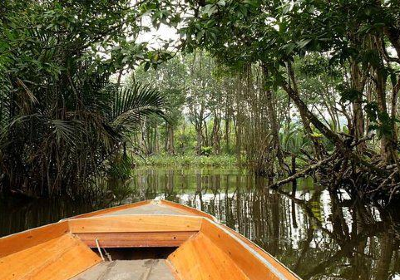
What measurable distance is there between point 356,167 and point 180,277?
554 centimetres

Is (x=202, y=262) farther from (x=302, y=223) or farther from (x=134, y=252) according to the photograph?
(x=302, y=223)

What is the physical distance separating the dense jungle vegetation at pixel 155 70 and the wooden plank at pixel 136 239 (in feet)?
4.71

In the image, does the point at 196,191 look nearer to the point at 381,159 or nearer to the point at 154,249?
the point at 381,159

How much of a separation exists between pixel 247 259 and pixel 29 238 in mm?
1339

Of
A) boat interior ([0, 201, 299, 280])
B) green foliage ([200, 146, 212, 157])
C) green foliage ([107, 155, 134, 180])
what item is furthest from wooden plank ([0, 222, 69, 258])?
green foliage ([200, 146, 212, 157])

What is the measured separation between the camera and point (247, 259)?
6.27 ft

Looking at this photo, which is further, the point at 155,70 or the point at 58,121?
the point at 58,121

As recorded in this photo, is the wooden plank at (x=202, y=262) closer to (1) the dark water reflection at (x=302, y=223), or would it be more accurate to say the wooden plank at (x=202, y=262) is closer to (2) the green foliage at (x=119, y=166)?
(1) the dark water reflection at (x=302, y=223)

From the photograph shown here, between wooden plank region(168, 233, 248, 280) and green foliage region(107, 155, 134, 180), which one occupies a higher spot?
green foliage region(107, 155, 134, 180)

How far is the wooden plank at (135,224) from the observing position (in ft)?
8.25

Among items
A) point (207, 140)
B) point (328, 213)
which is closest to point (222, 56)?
point (328, 213)

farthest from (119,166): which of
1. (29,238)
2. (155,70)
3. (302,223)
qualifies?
(29,238)

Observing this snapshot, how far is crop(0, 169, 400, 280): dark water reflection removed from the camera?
303 cm

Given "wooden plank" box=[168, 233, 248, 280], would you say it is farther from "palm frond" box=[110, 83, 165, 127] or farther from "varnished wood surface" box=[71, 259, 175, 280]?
"palm frond" box=[110, 83, 165, 127]
